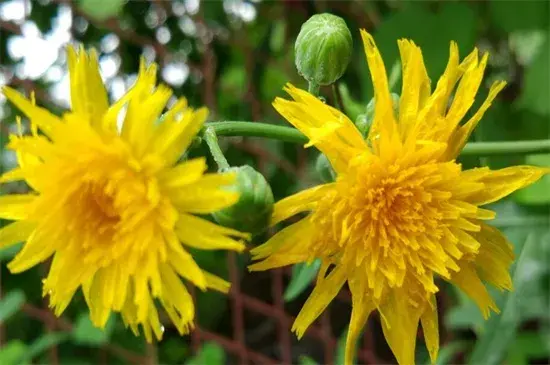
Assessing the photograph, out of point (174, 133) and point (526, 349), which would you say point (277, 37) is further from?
point (174, 133)

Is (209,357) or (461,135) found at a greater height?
(461,135)

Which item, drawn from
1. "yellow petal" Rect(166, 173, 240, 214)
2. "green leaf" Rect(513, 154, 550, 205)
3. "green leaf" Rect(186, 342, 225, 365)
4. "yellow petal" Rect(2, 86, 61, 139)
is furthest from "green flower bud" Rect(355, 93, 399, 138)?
"green leaf" Rect(186, 342, 225, 365)

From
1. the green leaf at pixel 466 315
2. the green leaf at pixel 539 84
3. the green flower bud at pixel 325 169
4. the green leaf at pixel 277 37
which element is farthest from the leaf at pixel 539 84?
the green flower bud at pixel 325 169

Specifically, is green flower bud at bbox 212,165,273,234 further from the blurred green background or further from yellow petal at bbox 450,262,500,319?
the blurred green background

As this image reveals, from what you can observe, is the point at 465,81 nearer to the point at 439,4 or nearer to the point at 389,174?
the point at 389,174

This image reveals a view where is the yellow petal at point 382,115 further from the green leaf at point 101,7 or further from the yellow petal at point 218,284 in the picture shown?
the green leaf at point 101,7

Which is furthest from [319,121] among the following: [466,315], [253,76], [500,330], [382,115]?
[253,76]
